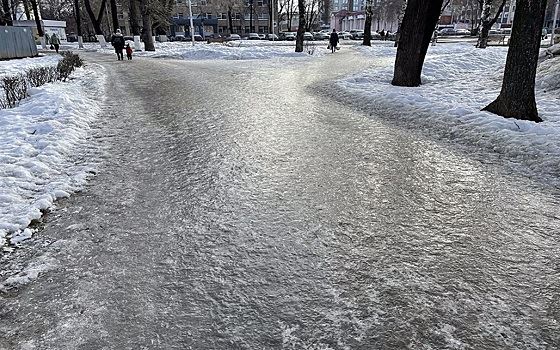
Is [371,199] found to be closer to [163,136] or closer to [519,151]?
[519,151]

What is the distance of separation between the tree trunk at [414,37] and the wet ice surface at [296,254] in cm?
614

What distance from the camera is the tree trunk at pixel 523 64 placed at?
690 cm

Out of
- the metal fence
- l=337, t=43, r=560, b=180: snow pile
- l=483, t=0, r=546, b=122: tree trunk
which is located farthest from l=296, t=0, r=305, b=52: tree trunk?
l=483, t=0, r=546, b=122: tree trunk

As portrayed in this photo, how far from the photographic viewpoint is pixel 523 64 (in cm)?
713

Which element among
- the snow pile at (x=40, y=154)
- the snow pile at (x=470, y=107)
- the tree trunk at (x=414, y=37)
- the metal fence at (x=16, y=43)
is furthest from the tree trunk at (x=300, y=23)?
the snow pile at (x=40, y=154)

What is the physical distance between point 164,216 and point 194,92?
776 cm

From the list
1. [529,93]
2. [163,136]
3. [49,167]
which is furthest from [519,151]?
[49,167]

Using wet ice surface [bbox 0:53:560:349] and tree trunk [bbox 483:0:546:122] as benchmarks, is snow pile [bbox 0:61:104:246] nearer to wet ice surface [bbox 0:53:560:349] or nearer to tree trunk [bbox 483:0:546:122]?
wet ice surface [bbox 0:53:560:349]

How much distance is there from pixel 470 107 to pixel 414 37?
384cm

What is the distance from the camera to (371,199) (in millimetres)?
4219

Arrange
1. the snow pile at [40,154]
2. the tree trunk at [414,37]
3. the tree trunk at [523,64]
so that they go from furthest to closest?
the tree trunk at [414,37] < the tree trunk at [523,64] < the snow pile at [40,154]

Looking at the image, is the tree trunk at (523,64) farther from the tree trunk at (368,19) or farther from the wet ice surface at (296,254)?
the tree trunk at (368,19)

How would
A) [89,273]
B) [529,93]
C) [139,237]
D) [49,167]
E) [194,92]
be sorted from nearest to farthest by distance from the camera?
[89,273] < [139,237] < [49,167] < [529,93] < [194,92]

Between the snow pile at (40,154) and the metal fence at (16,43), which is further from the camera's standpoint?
the metal fence at (16,43)
